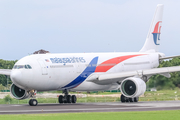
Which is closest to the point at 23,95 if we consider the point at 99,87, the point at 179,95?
the point at 99,87

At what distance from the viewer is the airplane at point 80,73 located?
35125 millimetres

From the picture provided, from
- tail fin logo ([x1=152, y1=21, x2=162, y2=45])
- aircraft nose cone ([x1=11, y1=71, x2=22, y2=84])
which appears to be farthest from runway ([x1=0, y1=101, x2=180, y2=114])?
tail fin logo ([x1=152, y1=21, x2=162, y2=45])

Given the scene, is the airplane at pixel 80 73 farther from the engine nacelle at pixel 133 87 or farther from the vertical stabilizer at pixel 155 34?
the vertical stabilizer at pixel 155 34

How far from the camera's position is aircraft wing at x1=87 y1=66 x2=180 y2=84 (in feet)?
130

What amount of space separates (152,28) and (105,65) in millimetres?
12336

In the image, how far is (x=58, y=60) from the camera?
37.9 meters

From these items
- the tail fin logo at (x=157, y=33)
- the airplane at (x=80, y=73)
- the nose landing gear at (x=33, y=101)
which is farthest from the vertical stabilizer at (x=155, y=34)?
the nose landing gear at (x=33, y=101)

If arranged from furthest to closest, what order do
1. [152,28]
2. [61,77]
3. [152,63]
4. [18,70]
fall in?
[152,28]
[152,63]
[61,77]
[18,70]

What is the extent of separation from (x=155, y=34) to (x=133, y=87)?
53.0 ft

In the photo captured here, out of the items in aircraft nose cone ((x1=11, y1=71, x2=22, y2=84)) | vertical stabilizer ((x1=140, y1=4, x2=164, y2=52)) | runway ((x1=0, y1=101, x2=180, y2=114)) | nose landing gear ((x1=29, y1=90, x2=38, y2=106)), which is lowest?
runway ((x1=0, y1=101, x2=180, y2=114))

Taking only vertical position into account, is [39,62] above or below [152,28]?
below

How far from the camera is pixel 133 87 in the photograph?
38.4m

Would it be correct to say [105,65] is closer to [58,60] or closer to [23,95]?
[58,60]

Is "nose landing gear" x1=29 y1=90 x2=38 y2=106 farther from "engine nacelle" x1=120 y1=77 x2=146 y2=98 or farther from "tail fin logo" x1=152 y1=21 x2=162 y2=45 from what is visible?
"tail fin logo" x1=152 y1=21 x2=162 y2=45
